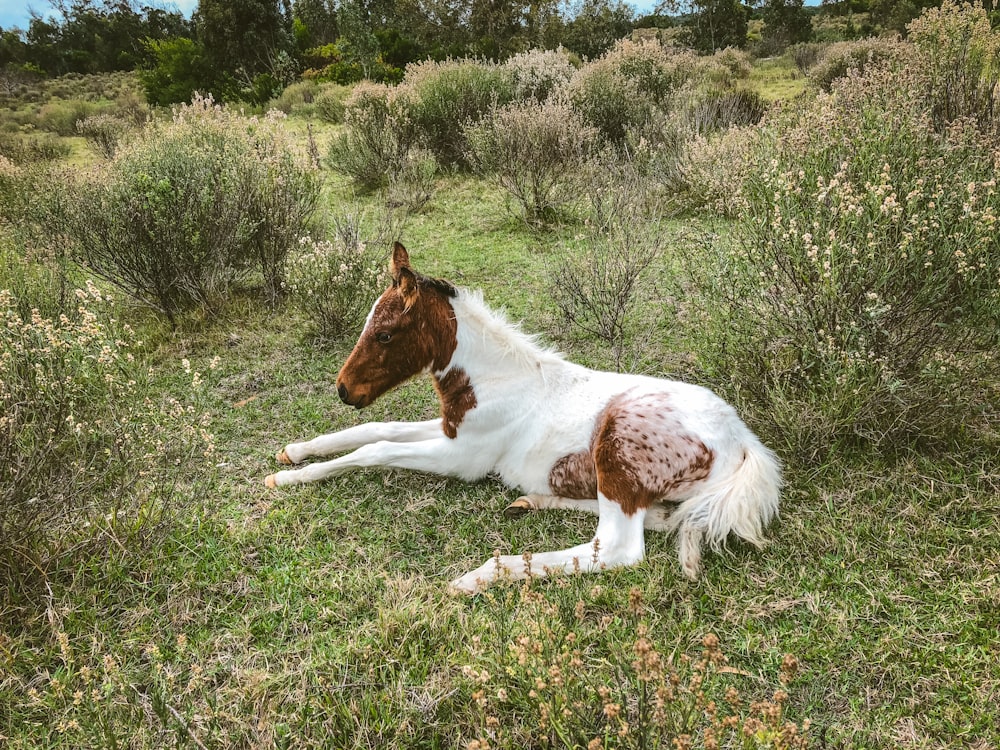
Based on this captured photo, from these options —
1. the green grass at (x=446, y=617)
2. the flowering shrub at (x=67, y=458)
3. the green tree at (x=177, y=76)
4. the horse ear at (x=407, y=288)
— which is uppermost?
the green tree at (x=177, y=76)

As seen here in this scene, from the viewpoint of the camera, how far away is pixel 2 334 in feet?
9.31

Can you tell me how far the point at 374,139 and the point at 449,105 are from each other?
1.91 meters

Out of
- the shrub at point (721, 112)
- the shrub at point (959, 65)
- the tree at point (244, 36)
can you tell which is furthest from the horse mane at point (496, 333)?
the tree at point (244, 36)

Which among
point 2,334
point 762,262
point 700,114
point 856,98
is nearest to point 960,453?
point 762,262

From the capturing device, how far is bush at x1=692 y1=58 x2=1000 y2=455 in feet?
9.52

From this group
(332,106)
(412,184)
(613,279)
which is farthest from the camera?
(332,106)

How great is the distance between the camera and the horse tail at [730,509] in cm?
255

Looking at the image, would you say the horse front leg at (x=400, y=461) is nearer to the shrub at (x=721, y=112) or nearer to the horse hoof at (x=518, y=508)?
the horse hoof at (x=518, y=508)

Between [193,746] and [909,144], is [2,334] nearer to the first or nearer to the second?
[193,746]

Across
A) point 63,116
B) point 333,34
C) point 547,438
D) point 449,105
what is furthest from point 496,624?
point 333,34

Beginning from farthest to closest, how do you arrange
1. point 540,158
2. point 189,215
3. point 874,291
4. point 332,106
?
point 332,106, point 540,158, point 189,215, point 874,291

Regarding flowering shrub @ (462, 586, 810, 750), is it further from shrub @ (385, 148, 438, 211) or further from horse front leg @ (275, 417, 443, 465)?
shrub @ (385, 148, 438, 211)

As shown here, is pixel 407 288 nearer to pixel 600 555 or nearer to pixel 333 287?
pixel 600 555

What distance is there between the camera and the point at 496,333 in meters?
3.25
